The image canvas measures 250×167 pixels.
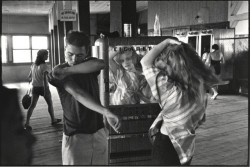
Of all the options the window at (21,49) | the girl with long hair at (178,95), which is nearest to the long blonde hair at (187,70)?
the girl with long hair at (178,95)

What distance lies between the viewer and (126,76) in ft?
8.90

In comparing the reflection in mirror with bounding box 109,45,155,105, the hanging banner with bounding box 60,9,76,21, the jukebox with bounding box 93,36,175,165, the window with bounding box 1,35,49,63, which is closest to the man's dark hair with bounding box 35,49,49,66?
the jukebox with bounding box 93,36,175,165

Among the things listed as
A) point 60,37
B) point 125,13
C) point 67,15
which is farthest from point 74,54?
point 60,37

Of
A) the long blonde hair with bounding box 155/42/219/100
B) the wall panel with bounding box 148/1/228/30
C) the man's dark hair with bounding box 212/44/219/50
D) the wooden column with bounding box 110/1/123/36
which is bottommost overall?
the long blonde hair with bounding box 155/42/219/100

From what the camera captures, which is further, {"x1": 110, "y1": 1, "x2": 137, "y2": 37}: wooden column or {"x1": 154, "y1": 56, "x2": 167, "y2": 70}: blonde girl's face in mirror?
{"x1": 110, "y1": 1, "x2": 137, "y2": 37}: wooden column

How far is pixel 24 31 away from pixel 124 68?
1519 cm

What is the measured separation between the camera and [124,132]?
280cm

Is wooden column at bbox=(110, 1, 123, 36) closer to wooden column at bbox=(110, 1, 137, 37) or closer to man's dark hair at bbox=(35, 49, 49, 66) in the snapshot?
wooden column at bbox=(110, 1, 137, 37)

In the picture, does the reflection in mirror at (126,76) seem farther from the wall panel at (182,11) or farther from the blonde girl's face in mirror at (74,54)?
the wall panel at (182,11)

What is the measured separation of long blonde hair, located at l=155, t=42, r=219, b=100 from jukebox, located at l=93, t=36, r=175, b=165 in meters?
0.60

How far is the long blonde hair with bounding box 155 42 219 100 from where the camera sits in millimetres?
2082

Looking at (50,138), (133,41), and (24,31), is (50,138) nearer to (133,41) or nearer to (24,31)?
(133,41)

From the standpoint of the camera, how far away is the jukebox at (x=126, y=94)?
2.67m

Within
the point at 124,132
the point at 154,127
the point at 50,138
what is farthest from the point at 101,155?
the point at 50,138
